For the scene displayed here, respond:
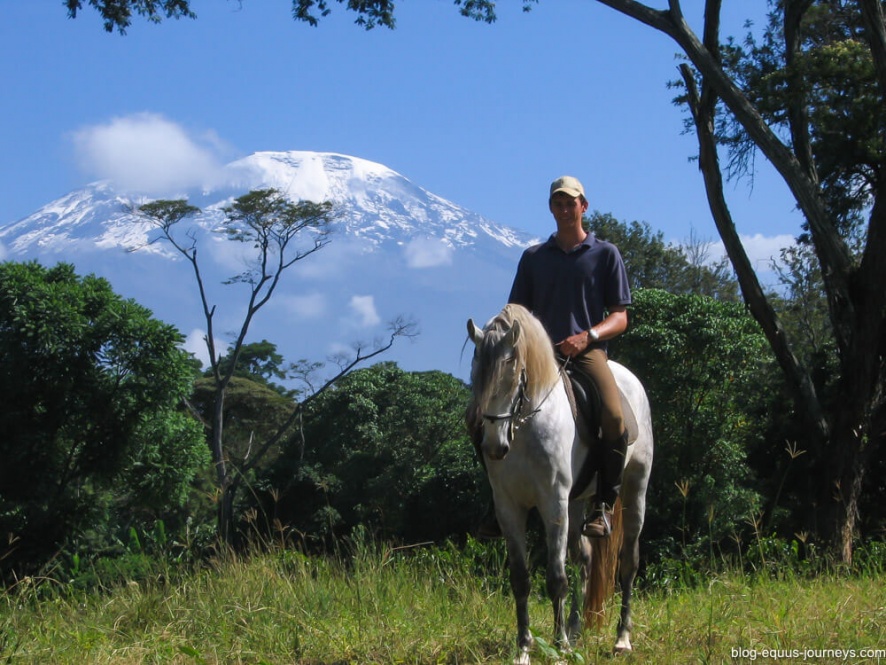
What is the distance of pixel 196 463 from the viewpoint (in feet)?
75.4

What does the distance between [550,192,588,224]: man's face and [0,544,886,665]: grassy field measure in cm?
220

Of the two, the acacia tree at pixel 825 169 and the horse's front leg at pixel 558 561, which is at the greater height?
the acacia tree at pixel 825 169

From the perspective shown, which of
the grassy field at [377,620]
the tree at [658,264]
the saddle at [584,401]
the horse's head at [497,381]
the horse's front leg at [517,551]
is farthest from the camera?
the tree at [658,264]

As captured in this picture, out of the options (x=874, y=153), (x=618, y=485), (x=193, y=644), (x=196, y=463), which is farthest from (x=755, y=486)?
(x=193, y=644)

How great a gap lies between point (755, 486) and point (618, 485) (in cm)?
1387

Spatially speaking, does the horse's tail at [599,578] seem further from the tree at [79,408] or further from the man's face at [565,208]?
the tree at [79,408]

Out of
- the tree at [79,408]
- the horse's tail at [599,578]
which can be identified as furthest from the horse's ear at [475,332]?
the tree at [79,408]

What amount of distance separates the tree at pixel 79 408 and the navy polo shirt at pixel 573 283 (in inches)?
658

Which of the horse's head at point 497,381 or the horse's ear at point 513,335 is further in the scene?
the horse's ear at point 513,335

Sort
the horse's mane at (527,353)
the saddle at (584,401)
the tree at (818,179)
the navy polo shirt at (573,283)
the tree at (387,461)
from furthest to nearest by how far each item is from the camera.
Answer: the tree at (387,461), the tree at (818,179), the navy polo shirt at (573,283), the saddle at (584,401), the horse's mane at (527,353)

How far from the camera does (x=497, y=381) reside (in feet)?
15.9

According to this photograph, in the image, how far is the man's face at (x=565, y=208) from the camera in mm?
5605

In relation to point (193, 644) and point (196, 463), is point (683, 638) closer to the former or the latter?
point (193, 644)

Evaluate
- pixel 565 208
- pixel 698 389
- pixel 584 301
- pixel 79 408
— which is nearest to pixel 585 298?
pixel 584 301
